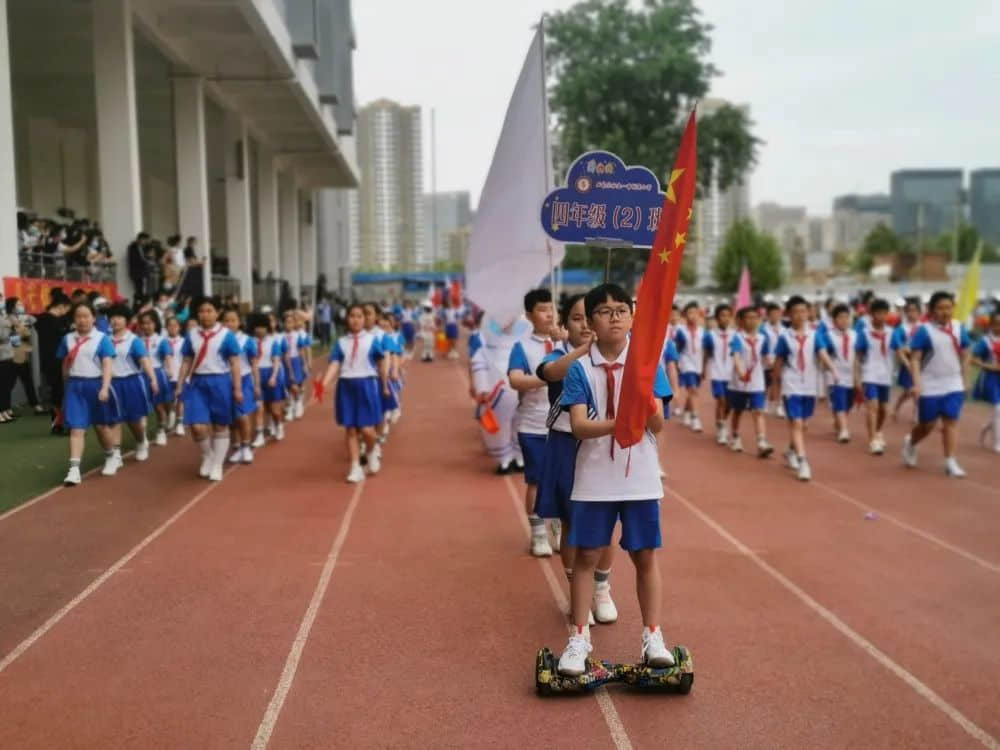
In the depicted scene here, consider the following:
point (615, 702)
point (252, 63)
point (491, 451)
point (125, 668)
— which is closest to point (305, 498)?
point (491, 451)

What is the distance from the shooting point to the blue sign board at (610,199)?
538 cm

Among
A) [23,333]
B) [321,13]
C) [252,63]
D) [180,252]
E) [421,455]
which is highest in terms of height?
[321,13]

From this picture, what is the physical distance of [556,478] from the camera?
501 centimetres

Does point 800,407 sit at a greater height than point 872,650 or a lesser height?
greater

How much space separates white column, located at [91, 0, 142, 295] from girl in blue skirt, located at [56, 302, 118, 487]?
7508mm

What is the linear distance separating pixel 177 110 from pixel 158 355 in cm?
1041

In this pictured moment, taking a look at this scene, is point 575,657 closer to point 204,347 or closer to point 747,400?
point 204,347

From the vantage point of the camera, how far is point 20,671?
4.54 metres

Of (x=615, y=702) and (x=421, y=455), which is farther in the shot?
(x=421, y=455)

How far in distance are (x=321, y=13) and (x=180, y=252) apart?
403 inches

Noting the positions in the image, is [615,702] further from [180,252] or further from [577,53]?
[577,53]

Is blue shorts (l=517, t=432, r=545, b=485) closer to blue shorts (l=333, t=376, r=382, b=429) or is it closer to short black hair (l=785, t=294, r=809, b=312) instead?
blue shorts (l=333, t=376, r=382, b=429)

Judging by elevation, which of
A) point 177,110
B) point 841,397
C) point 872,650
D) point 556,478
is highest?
point 177,110

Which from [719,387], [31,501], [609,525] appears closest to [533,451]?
[609,525]
